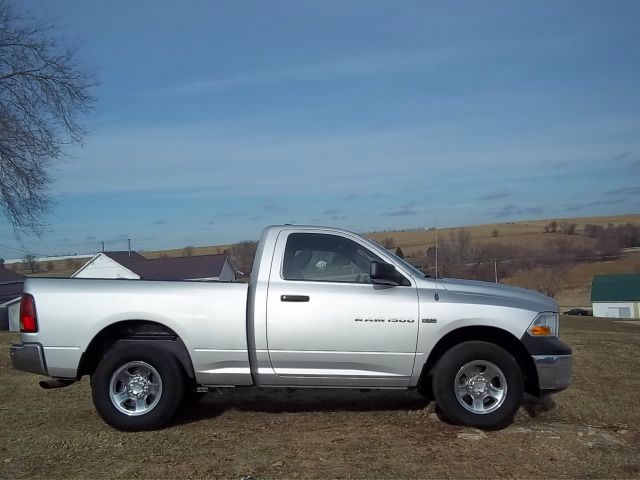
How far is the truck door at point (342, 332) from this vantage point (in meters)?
5.87

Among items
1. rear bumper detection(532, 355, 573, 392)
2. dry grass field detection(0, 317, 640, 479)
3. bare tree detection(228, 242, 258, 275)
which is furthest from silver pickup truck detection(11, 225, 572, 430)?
bare tree detection(228, 242, 258, 275)

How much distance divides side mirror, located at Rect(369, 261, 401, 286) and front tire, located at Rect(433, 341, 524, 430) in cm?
82

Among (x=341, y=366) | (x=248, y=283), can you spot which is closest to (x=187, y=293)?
(x=248, y=283)

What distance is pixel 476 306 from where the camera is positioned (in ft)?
19.3

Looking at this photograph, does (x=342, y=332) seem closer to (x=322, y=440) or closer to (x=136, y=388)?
(x=322, y=440)

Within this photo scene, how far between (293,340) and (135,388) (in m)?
1.54

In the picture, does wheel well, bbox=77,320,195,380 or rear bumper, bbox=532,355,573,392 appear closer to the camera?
rear bumper, bbox=532,355,573,392

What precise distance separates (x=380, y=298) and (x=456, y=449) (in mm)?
1451

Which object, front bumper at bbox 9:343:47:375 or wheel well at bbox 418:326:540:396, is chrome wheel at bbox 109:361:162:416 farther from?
wheel well at bbox 418:326:540:396

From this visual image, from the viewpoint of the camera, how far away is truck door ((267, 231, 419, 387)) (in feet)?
19.3

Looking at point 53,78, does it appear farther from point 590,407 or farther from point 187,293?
point 590,407

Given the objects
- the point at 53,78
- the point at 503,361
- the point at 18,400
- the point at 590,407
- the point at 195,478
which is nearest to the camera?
the point at 195,478

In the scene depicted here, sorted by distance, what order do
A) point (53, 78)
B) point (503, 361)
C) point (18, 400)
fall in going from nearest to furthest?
1. point (503, 361)
2. point (18, 400)
3. point (53, 78)

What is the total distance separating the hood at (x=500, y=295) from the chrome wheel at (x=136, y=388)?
111 inches
